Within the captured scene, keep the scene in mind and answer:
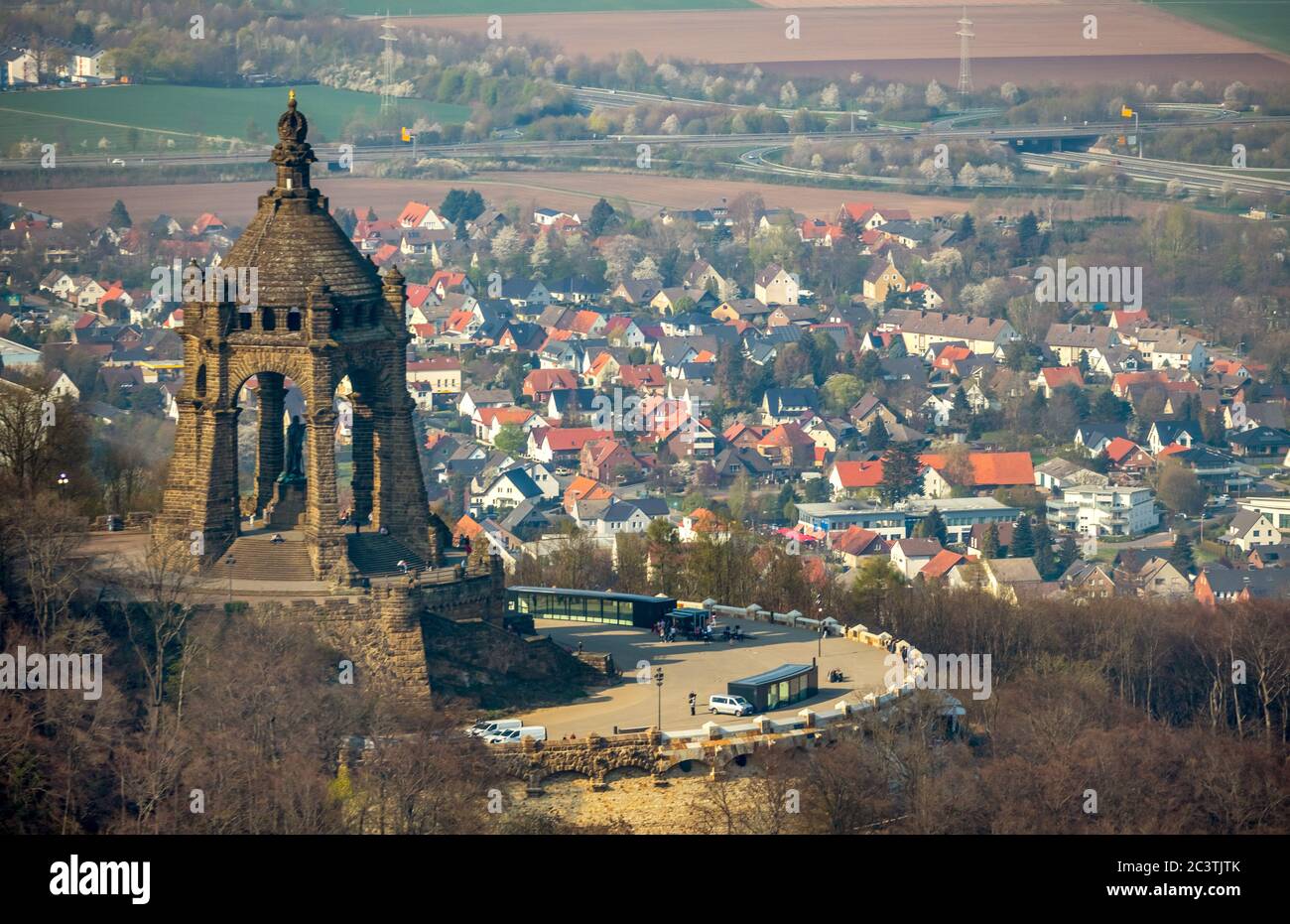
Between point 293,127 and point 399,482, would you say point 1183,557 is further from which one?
point 293,127

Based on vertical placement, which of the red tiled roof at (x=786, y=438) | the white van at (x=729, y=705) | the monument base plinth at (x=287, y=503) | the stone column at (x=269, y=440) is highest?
the stone column at (x=269, y=440)

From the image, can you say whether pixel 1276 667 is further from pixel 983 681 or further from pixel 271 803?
pixel 271 803

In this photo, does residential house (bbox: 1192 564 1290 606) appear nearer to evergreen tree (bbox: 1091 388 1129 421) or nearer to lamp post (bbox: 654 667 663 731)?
evergreen tree (bbox: 1091 388 1129 421)

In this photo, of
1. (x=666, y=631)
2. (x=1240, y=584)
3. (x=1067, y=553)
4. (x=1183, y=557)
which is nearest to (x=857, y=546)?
(x=1067, y=553)

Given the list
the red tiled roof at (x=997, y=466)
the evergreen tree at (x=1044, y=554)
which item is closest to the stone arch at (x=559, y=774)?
the evergreen tree at (x=1044, y=554)

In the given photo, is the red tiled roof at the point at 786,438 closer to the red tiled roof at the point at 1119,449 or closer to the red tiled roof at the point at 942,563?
the red tiled roof at the point at 1119,449
